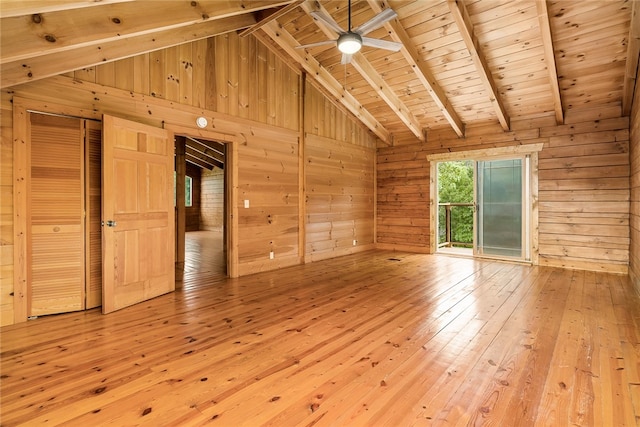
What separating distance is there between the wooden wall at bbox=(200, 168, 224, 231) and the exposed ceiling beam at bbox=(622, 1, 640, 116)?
38.4 ft

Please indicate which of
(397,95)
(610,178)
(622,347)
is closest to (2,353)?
(622,347)

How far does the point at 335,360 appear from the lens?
2.35 metres

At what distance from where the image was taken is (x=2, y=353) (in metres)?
2.44

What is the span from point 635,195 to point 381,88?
4.08 metres

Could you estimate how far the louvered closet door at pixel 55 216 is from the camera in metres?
3.17

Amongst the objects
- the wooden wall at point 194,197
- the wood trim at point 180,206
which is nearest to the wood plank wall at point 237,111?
the wood trim at point 180,206

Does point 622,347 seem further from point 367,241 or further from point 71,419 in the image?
point 367,241

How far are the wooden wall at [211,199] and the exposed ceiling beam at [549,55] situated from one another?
35.8ft

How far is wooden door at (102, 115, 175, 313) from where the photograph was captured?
3.33 m

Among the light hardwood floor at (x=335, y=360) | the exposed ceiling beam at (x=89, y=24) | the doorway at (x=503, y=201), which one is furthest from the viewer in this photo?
the doorway at (x=503, y=201)

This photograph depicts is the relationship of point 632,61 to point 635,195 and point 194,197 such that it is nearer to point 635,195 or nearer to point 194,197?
point 635,195

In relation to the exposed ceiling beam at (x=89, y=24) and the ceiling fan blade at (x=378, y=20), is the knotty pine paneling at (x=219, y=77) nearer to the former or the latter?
the exposed ceiling beam at (x=89, y=24)

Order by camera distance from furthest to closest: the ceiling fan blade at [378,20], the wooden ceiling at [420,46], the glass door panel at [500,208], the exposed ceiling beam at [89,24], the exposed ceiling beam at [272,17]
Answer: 1. the glass door panel at [500,208]
2. the exposed ceiling beam at [272,17]
3. the ceiling fan blade at [378,20]
4. the wooden ceiling at [420,46]
5. the exposed ceiling beam at [89,24]

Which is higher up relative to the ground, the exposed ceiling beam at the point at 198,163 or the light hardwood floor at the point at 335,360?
the exposed ceiling beam at the point at 198,163
